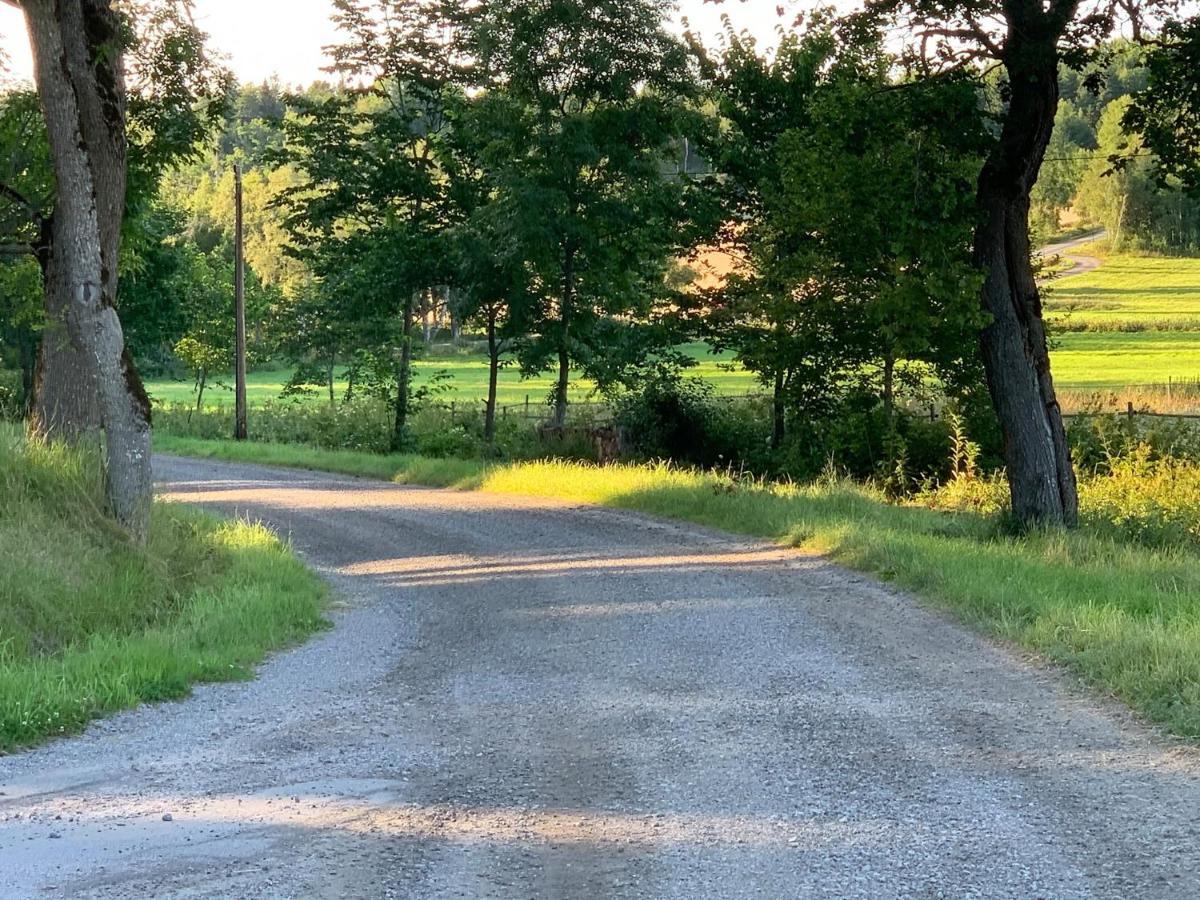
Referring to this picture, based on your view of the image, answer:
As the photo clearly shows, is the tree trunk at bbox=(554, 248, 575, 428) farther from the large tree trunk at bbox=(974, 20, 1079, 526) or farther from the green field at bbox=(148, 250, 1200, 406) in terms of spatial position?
the large tree trunk at bbox=(974, 20, 1079, 526)

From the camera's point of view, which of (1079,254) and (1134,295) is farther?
(1079,254)

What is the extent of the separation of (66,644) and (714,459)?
19590 mm

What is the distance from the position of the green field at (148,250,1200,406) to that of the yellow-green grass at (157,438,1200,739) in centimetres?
873

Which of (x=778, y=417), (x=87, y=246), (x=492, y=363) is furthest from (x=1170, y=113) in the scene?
(x=492, y=363)

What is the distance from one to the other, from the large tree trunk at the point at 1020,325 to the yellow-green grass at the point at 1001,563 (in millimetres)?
635

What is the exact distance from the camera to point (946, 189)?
565 inches

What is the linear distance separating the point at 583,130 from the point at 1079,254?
10131 centimetres

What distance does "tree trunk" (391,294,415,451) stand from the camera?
31.2 meters

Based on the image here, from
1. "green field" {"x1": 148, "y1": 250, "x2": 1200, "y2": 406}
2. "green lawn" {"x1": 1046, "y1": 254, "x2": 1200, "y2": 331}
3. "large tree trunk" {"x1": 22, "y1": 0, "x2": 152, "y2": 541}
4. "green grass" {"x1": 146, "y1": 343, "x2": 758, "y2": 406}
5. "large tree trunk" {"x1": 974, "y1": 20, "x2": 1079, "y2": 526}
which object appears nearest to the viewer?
"large tree trunk" {"x1": 22, "y1": 0, "x2": 152, "y2": 541}

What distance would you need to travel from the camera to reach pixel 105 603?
961cm

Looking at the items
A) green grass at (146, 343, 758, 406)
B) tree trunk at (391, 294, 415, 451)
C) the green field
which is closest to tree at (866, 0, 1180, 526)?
the green field

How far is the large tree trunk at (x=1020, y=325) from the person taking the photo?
14.4 m

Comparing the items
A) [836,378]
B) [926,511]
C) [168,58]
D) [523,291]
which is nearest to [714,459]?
[836,378]

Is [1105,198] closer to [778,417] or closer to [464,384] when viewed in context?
[464,384]
